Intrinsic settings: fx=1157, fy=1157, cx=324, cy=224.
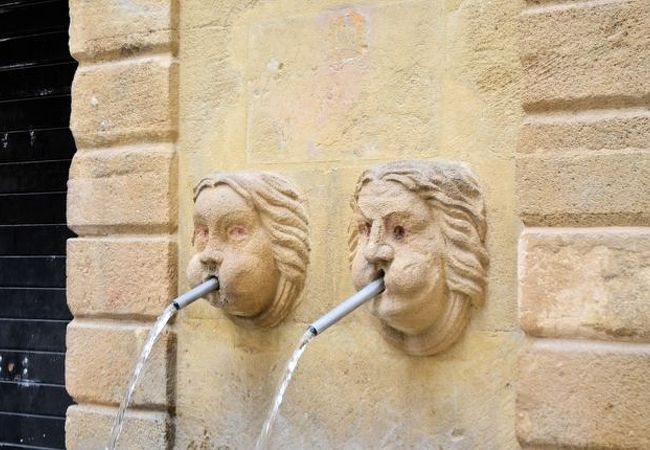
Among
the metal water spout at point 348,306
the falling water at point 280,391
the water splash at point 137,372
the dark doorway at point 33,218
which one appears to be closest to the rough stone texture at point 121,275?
the water splash at point 137,372

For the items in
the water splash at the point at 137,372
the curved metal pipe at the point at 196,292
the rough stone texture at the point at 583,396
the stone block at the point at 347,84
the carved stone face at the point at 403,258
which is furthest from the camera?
the water splash at the point at 137,372

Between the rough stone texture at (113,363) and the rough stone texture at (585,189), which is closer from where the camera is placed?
the rough stone texture at (585,189)

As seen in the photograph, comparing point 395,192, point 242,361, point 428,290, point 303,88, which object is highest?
point 303,88

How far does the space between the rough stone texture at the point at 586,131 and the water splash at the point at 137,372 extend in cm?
148

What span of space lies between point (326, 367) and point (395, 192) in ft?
2.39

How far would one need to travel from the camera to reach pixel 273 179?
13.4 ft

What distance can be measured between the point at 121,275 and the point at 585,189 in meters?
1.92

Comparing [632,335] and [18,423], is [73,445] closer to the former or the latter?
[18,423]

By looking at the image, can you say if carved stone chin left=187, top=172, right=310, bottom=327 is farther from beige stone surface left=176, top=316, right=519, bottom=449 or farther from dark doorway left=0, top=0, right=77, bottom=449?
dark doorway left=0, top=0, right=77, bottom=449

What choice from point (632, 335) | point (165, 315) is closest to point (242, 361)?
point (165, 315)

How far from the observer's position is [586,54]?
3359mm

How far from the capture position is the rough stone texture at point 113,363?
4.37 m

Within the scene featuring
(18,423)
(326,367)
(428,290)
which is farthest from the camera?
(18,423)

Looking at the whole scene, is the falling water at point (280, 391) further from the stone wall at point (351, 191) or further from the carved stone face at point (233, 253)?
the carved stone face at point (233, 253)
